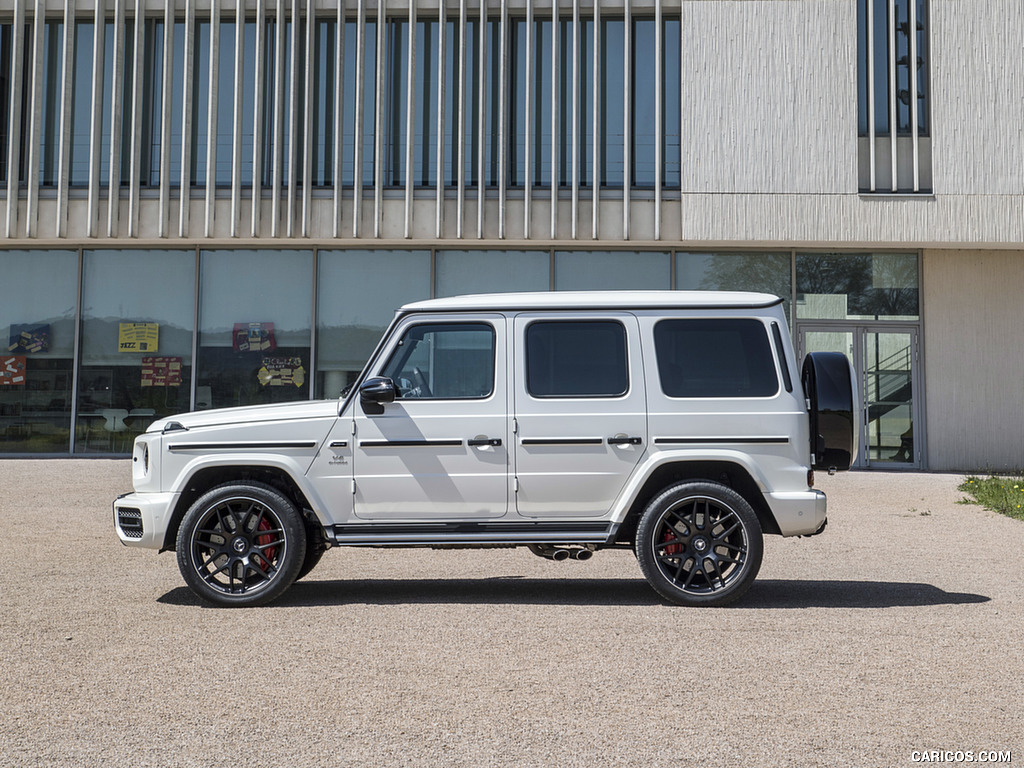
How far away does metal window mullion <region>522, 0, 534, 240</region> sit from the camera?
18.2m

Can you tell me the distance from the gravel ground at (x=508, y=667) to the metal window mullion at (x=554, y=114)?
10560 mm

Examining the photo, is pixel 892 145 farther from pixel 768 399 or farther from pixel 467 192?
pixel 768 399

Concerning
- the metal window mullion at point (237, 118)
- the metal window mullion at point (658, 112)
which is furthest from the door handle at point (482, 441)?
the metal window mullion at point (237, 118)

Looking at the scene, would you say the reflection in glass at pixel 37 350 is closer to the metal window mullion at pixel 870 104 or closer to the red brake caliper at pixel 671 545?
the metal window mullion at pixel 870 104

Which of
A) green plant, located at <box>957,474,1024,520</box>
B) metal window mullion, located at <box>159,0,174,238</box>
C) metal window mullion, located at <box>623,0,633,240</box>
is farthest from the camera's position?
metal window mullion, located at <box>159,0,174,238</box>

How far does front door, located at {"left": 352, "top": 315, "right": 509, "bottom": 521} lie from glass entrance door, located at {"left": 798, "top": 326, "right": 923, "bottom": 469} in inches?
523

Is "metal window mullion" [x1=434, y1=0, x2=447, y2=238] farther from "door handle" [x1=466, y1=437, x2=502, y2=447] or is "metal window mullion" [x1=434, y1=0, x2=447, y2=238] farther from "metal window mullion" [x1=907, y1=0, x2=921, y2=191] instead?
"door handle" [x1=466, y1=437, x2=502, y2=447]

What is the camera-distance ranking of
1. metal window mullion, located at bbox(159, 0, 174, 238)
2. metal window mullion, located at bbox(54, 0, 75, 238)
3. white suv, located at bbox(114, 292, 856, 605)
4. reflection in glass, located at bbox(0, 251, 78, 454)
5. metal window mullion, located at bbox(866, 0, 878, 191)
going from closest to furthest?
white suv, located at bbox(114, 292, 856, 605), metal window mullion, located at bbox(866, 0, 878, 191), metal window mullion, located at bbox(159, 0, 174, 238), metal window mullion, located at bbox(54, 0, 75, 238), reflection in glass, located at bbox(0, 251, 78, 454)

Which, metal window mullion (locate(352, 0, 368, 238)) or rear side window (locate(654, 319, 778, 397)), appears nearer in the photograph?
rear side window (locate(654, 319, 778, 397))

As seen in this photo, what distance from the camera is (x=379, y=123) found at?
1838cm

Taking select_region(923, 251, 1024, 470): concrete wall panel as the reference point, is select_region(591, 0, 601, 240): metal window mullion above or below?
above

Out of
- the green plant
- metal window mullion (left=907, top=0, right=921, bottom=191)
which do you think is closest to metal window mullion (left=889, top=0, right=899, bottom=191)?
metal window mullion (left=907, top=0, right=921, bottom=191)

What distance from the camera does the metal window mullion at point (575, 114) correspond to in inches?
714

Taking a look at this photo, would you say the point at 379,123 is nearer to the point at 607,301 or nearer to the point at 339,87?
the point at 339,87
